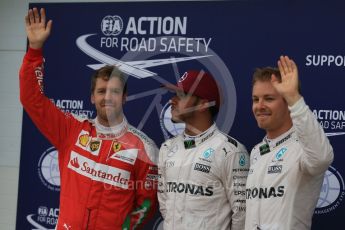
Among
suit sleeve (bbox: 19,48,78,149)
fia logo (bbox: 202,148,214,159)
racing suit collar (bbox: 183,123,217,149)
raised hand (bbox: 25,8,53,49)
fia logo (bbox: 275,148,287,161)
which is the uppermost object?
raised hand (bbox: 25,8,53,49)

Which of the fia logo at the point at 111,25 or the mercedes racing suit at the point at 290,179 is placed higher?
the fia logo at the point at 111,25

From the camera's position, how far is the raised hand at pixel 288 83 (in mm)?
3051

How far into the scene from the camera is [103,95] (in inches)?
155

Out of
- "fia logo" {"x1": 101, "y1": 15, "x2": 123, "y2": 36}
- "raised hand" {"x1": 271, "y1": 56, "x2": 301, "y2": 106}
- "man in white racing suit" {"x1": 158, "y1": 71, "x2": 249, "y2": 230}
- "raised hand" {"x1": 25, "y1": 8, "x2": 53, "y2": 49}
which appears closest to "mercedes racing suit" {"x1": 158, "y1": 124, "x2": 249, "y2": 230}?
"man in white racing suit" {"x1": 158, "y1": 71, "x2": 249, "y2": 230}

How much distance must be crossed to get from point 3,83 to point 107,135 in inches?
49.3

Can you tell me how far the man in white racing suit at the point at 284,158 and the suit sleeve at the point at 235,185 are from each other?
0.09 metres

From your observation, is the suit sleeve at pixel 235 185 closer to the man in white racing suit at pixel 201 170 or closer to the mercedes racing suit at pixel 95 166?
the man in white racing suit at pixel 201 170

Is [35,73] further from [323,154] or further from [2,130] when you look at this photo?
[323,154]

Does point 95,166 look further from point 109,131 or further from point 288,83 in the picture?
point 288,83

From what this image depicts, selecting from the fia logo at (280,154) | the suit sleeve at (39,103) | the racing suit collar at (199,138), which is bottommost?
the fia logo at (280,154)

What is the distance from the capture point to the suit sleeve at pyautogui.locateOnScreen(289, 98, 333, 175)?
9.75 feet

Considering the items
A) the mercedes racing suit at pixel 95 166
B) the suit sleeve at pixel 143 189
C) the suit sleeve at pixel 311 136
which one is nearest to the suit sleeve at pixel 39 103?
the mercedes racing suit at pixel 95 166

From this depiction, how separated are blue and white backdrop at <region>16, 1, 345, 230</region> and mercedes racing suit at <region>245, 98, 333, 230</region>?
714mm

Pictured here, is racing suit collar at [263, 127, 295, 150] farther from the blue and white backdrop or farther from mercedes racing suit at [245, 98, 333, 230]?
the blue and white backdrop
